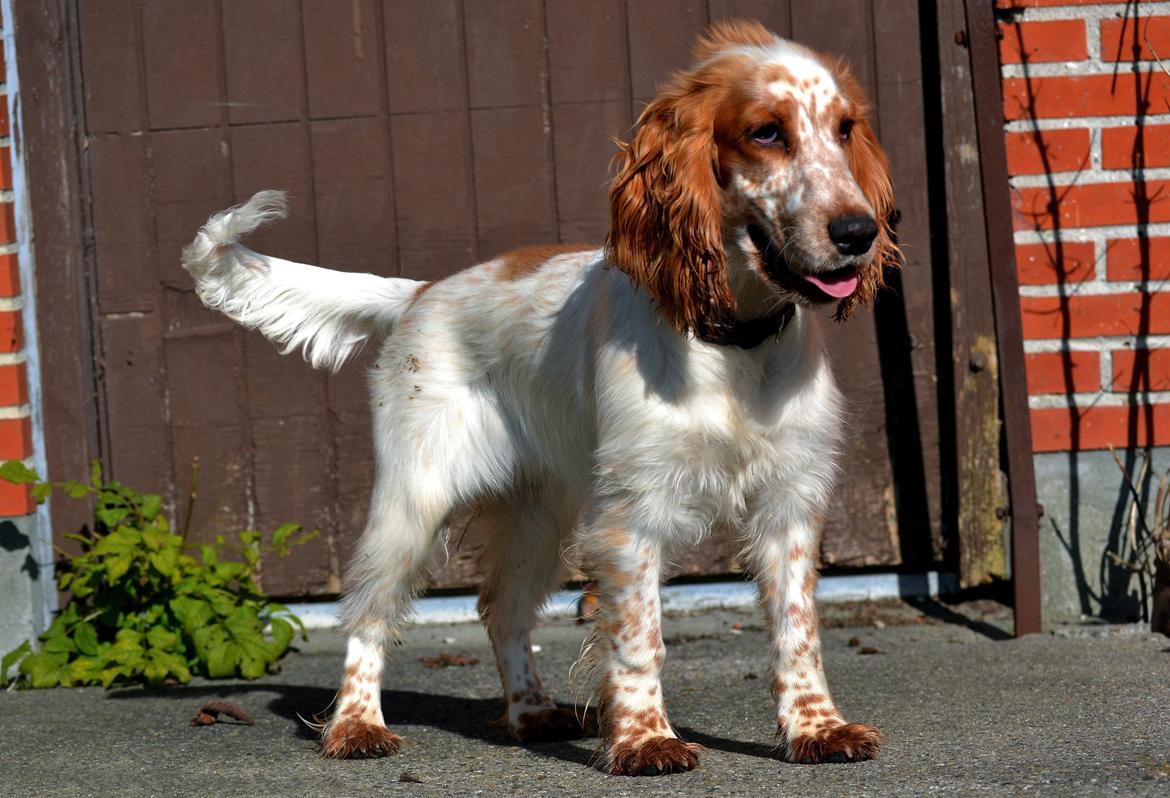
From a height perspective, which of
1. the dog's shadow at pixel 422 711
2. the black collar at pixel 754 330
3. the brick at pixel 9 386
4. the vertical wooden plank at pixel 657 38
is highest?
the vertical wooden plank at pixel 657 38

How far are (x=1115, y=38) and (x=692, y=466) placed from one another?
239 centimetres

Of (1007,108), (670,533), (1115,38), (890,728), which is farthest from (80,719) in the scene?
(1115,38)

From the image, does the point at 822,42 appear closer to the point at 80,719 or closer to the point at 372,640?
the point at 372,640

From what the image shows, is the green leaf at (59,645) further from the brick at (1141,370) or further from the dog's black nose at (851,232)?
the brick at (1141,370)

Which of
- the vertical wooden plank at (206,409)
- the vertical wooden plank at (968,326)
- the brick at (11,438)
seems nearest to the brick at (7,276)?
the brick at (11,438)

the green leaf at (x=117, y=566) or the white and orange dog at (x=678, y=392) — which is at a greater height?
the white and orange dog at (x=678, y=392)

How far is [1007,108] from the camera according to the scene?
4785 mm

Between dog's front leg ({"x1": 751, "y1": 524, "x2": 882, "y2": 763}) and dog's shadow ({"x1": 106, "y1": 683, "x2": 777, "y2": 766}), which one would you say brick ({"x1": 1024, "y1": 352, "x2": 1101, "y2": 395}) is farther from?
dog's shadow ({"x1": 106, "y1": 683, "x2": 777, "y2": 766})

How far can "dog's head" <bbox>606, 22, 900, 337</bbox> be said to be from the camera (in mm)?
3252

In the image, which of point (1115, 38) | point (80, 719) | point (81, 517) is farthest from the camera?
point (81, 517)

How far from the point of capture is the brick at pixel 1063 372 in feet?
15.9

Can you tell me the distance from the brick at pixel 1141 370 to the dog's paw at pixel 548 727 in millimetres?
2175

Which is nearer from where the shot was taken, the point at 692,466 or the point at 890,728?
the point at 692,466

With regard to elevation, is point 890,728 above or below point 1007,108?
below
